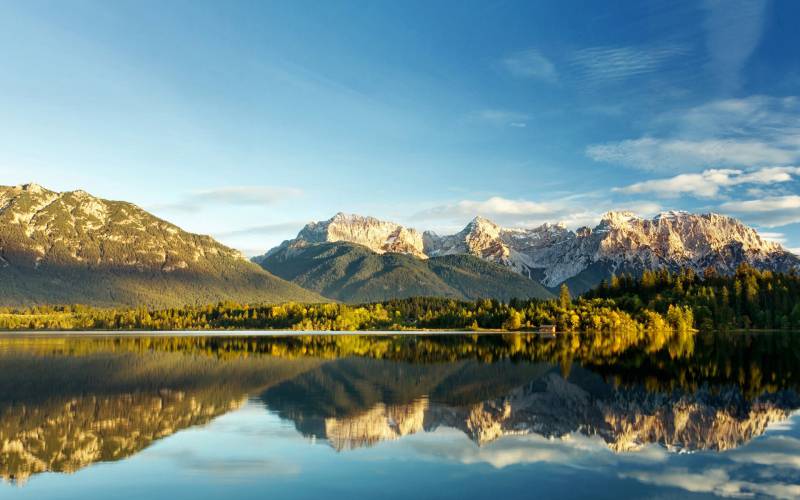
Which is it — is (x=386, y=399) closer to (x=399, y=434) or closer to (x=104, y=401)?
(x=399, y=434)

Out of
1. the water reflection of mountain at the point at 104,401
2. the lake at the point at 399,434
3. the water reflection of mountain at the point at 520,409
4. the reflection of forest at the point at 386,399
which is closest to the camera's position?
the lake at the point at 399,434

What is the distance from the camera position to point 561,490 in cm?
3017

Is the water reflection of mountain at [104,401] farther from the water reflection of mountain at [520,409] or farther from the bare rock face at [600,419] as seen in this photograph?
the bare rock face at [600,419]

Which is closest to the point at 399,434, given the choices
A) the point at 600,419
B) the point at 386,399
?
the point at 600,419

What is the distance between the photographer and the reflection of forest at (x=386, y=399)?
42031mm

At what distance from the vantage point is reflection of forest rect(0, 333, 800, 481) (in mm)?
42031

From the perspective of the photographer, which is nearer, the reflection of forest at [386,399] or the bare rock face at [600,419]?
the bare rock face at [600,419]

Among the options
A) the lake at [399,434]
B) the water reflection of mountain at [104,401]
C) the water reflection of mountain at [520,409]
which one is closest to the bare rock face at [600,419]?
the water reflection of mountain at [520,409]

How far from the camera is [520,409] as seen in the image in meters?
53.7

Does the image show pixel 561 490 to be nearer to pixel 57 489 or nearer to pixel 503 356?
pixel 57 489

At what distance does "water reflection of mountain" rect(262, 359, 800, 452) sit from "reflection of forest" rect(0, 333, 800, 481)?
142 millimetres

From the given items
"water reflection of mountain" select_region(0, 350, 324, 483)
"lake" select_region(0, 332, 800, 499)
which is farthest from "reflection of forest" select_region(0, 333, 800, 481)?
"lake" select_region(0, 332, 800, 499)

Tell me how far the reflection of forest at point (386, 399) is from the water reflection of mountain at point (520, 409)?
5.6 inches

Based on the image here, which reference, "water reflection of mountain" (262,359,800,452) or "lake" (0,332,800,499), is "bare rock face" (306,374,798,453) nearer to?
"water reflection of mountain" (262,359,800,452)
